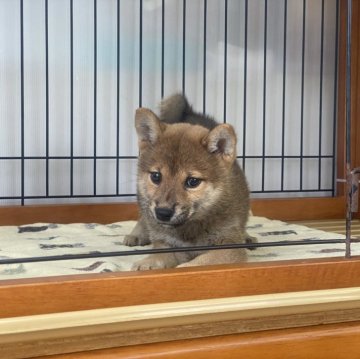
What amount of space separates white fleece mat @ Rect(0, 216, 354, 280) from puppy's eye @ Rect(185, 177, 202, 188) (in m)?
0.25

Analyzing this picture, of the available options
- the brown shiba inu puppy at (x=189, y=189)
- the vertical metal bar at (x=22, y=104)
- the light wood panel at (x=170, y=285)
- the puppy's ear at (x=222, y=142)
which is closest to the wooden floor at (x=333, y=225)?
the brown shiba inu puppy at (x=189, y=189)

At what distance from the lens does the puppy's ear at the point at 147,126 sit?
4.73 ft

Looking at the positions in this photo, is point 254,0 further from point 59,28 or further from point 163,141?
point 163,141

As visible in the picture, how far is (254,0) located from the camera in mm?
2457

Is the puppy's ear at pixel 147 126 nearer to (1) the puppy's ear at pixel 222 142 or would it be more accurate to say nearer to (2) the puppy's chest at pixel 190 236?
(1) the puppy's ear at pixel 222 142

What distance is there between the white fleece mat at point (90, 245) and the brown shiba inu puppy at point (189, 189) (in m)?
0.11

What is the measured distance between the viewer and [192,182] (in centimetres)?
137

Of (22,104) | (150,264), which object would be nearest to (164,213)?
(150,264)

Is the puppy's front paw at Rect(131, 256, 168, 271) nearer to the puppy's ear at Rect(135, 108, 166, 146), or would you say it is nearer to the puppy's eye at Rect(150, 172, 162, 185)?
the puppy's eye at Rect(150, 172, 162, 185)

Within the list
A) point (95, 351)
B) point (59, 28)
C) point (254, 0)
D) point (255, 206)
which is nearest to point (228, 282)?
point (95, 351)

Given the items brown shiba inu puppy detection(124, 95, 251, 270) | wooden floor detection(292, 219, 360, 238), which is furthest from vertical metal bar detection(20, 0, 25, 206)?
wooden floor detection(292, 219, 360, 238)

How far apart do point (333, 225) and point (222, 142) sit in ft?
3.38

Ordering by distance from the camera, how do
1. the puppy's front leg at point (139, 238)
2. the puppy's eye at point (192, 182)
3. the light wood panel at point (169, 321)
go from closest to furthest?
1. the light wood panel at point (169, 321)
2. the puppy's eye at point (192, 182)
3. the puppy's front leg at point (139, 238)

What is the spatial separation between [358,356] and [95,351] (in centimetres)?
54
